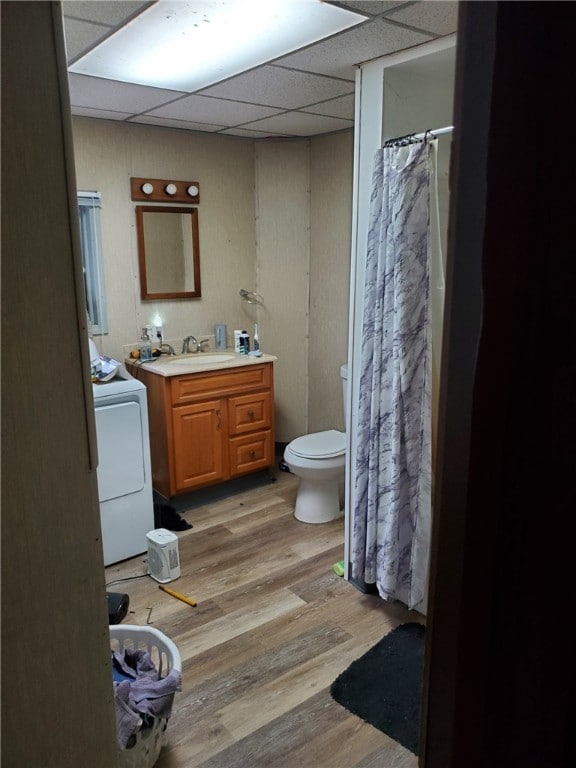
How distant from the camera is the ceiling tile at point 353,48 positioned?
6.39 ft

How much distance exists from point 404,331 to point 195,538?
179 cm

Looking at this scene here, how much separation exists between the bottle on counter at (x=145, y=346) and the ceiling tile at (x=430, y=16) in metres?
2.37

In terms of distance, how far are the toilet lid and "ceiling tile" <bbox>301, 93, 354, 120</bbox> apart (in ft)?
6.12

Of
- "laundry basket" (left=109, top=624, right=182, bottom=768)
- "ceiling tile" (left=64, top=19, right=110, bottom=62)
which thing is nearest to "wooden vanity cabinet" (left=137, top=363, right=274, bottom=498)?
"laundry basket" (left=109, top=624, right=182, bottom=768)

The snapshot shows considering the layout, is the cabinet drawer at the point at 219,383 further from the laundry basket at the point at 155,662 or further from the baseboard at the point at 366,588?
the laundry basket at the point at 155,662

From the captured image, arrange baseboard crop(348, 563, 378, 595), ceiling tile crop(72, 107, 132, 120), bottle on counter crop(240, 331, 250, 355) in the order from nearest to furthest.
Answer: baseboard crop(348, 563, 378, 595)
ceiling tile crop(72, 107, 132, 120)
bottle on counter crop(240, 331, 250, 355)

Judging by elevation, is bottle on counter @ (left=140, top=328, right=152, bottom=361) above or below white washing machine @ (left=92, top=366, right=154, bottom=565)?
above

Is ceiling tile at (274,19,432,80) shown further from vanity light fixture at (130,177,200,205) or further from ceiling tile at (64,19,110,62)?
vanity light fixture at (130,177,200,205)

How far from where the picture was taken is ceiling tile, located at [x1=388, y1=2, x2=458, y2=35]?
5.69 ft

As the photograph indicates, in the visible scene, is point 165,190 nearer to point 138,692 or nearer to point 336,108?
point 336,108

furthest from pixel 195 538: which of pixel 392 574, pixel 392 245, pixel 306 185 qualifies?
pixel 306 185

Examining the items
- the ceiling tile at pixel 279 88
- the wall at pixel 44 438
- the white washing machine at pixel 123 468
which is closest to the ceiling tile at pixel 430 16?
the ceiling tile at pixel 279 88

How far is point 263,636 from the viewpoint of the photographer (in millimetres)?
2426

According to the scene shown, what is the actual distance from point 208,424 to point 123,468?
703mm
